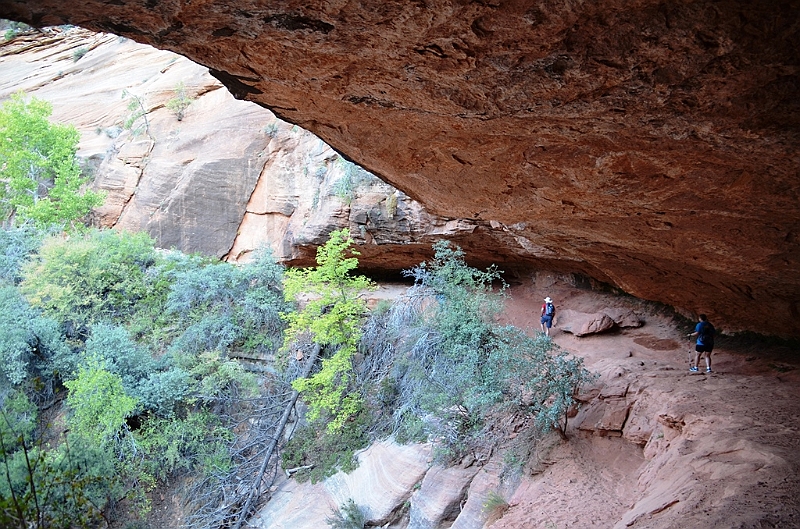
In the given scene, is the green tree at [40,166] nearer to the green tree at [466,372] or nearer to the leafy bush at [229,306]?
the leafy bush at [229,306]

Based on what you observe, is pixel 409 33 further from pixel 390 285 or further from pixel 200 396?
pixel 390 285

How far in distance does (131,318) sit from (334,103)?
52.2ft

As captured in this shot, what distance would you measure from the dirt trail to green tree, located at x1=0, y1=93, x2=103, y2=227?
19.4 metres

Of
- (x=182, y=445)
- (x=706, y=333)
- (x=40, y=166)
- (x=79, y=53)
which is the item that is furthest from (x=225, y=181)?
(x=706, y=333)

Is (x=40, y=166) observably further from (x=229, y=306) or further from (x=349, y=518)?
(x=349, y=518)

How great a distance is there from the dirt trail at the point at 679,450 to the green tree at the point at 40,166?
19373 mm

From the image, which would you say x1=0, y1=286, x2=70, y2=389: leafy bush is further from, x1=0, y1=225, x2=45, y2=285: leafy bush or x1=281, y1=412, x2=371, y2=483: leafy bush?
x1=281, y1=412, x2=371, y2=483: leafy bush

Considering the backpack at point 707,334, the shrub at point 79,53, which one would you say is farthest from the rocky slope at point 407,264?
the backpack at point 707,334

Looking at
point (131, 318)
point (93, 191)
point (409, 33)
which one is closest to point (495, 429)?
point (409, 33)

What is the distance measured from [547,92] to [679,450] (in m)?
5.47

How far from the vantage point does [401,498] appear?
37.7 feet

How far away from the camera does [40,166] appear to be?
22781 millimetres

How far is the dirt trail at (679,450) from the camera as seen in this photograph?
6.00 m

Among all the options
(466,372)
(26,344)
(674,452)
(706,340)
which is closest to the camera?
(674,452)
